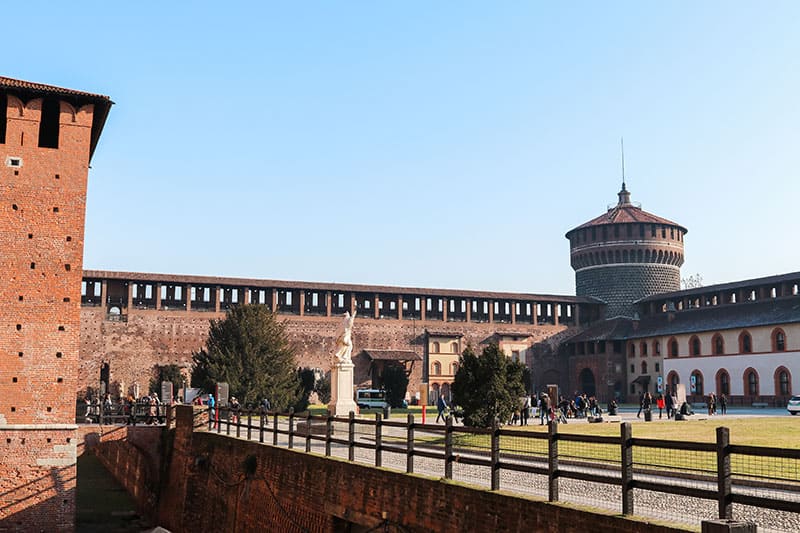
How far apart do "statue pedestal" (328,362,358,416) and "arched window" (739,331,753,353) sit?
32226 mm

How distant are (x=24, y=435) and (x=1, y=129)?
7.98 metres

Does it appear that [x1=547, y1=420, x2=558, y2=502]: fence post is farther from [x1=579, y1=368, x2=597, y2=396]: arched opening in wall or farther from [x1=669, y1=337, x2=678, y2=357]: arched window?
[x1=579, y1=368, x2=597, y2=396]: arched opening in wall

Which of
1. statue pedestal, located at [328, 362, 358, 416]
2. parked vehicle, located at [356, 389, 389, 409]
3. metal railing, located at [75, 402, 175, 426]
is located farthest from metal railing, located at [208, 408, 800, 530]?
parked vehicle, located at [356, 389, 389, 409]

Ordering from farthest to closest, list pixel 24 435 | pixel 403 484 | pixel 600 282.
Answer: pixel 600 282 → pixel 24 435 → pixel 403 484

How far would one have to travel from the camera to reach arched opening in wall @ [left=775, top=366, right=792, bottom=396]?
45812mm

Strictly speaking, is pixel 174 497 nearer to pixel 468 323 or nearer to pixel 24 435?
pixel 24 435

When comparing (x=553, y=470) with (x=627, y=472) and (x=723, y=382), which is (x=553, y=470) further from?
(x=723, y=382)

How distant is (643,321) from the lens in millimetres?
58469

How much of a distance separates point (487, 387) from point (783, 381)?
97.4ft

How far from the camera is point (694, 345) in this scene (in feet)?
172

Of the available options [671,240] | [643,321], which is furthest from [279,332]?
[671,240]

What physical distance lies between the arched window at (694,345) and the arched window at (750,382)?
3988mm

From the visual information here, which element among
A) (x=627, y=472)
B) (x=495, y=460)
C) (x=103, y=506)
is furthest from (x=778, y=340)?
(x=627, y=472)

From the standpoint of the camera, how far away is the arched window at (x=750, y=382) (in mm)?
47875
